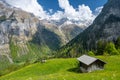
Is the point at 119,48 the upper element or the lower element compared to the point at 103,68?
upper

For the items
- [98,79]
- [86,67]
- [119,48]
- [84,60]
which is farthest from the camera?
[119,48]

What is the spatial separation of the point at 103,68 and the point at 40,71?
85.6ft

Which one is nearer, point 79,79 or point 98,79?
point 98,79

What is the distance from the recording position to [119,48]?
13362cm

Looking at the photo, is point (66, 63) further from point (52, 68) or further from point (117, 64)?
point (117, 64)

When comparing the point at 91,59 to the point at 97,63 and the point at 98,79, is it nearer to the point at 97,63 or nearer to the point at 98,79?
the point at 97,63

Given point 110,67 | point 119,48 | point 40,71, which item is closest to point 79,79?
point 110,67

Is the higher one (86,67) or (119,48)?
(119,48)

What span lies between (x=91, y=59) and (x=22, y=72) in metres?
30.7

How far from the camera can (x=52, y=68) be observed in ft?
303

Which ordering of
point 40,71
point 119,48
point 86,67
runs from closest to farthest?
point 86,67 < point 40,71 < point 119,48

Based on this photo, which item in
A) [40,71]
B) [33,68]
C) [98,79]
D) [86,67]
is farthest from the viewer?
[33,68]

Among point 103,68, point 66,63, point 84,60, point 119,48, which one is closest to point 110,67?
point 103,68

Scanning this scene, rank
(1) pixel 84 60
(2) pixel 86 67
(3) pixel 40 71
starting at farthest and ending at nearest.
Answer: (3) pixel 40 71, (1) pixel 84 60, (2) pixel 86 67
